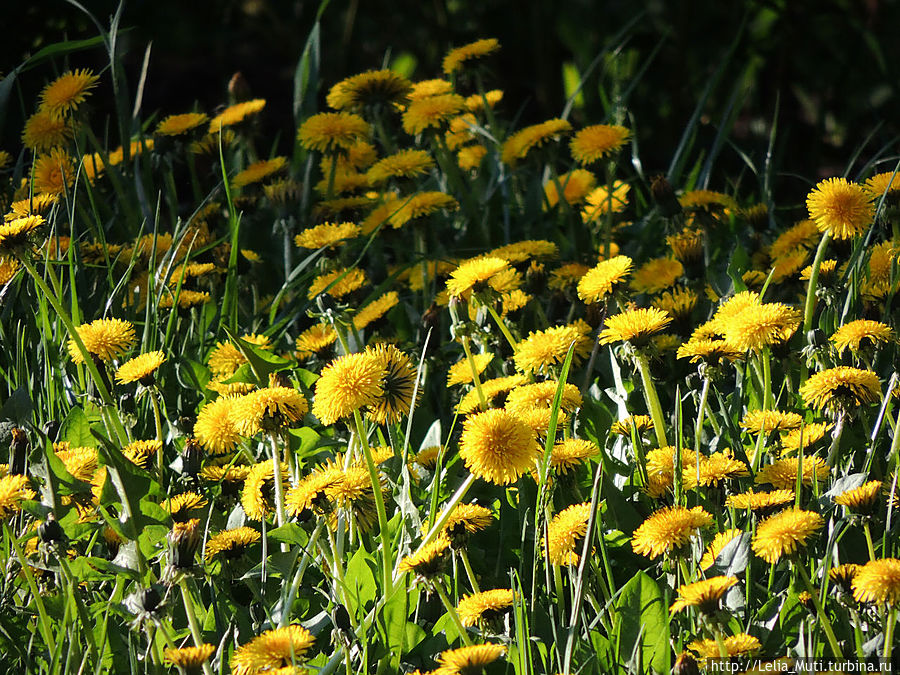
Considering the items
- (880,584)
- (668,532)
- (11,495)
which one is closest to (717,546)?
(668,532)

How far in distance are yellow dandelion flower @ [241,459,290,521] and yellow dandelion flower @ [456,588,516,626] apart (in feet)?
1.04

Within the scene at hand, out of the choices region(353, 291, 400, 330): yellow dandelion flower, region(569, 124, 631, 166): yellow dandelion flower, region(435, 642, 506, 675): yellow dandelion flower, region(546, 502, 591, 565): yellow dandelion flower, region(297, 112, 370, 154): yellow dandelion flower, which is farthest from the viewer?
region(297, 112, 370, 154): yellow dandelion flower

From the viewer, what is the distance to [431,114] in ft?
7.50

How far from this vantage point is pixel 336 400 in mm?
1186

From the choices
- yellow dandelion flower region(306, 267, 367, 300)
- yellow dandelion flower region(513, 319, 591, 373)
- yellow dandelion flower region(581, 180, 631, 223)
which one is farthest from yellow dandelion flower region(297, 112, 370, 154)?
yellow dandelion flower region(513, 319, 591, 373)

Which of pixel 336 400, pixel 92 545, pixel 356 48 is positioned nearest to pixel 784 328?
pixel 336 400

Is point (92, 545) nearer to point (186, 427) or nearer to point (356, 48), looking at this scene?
point (186, 427)

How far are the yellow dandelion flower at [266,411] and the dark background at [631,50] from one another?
1994 millimetres

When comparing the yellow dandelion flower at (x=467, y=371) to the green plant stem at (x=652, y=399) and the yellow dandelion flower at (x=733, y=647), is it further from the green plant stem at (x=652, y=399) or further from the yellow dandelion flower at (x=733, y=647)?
the yellow dandelion flower at (x=733, y=647)

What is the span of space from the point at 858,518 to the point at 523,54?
135 inches

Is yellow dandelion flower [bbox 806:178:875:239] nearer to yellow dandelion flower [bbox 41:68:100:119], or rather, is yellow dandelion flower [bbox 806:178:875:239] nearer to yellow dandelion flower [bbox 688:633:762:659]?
yellow dandelion flower [bbox 688:633:762:659]

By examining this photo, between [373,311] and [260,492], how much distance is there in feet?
1.84

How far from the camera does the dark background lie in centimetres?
342

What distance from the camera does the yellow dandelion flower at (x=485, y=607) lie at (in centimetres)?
111
